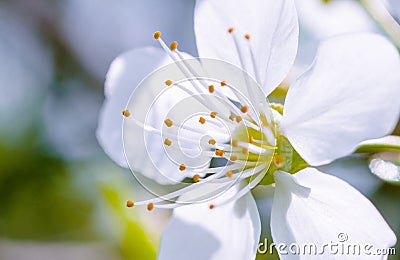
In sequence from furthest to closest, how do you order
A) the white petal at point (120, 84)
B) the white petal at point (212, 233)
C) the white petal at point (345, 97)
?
1. the white petal at point (120, 84)
2. the white petal at point (212, 233)
3. the white petal at point (345, 97)

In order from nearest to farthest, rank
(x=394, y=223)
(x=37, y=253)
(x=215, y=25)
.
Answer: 1. (x=215, y=25)
2. (x=394, y=223)
3. (x=37, y=253)

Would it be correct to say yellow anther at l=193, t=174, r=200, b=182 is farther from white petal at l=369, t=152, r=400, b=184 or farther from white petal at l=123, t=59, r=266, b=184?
white petal at l=369, t=152, r=400, b=184

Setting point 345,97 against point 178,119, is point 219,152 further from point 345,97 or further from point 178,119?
point 345,97

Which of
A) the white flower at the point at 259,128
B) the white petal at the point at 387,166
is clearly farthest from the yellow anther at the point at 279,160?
the white petal at the point at 387,166

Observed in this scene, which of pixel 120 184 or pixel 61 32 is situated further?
pixel 61 32

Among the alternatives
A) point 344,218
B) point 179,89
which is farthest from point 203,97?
point 344,218

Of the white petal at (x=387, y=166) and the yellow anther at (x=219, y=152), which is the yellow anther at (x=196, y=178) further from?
the white petal at (x=387, y=166)

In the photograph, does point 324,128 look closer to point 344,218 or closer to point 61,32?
point 344,218

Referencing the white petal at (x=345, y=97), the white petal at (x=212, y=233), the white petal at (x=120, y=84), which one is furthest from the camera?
the white petal at (x=120, y=84)
